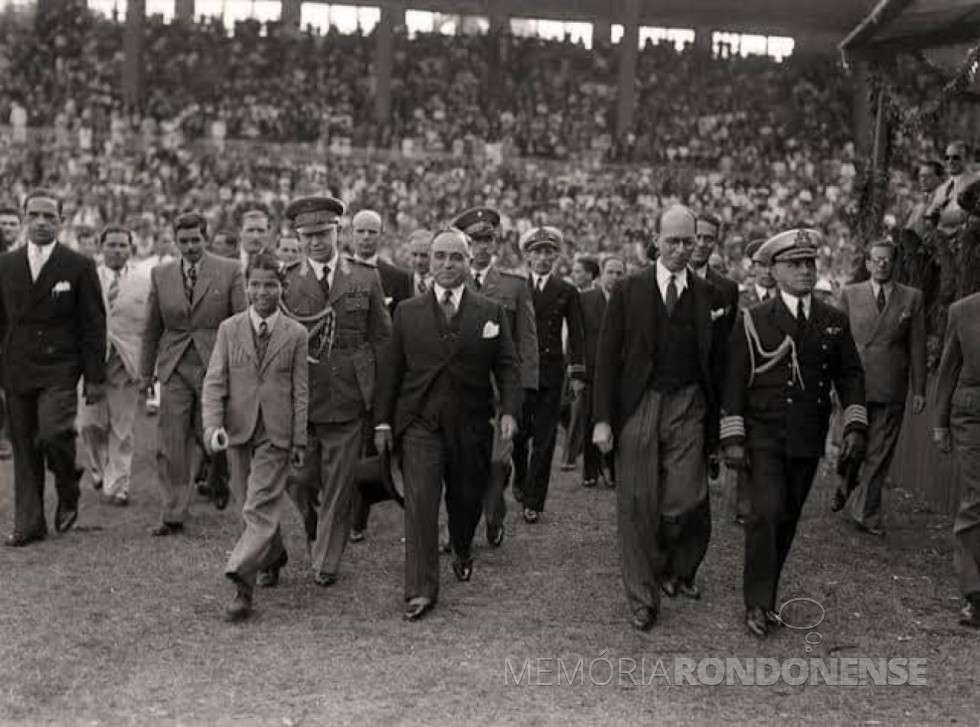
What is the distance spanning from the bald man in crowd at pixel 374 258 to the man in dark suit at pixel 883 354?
3006mm

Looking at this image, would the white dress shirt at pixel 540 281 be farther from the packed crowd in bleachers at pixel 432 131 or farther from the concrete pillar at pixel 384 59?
the concrete pillar at pixel 384 59

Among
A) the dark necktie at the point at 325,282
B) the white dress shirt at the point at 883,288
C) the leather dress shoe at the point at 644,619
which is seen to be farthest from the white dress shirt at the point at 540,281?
the leather dress shoe at the point at 644,619

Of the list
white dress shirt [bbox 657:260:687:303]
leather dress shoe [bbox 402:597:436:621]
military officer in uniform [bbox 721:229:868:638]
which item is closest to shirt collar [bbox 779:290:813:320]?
military officer in uniform [bbox 721:229:868:638]

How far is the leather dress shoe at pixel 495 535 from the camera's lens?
8.12 m

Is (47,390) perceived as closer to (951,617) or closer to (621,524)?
(621,524)

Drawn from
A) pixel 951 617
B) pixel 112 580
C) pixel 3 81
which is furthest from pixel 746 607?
pixel 3 81

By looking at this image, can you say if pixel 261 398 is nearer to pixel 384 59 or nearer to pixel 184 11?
pixel 384 59

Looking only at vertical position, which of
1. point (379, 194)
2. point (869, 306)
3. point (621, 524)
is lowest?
point (621, 524)

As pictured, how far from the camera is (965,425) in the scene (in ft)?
22.7

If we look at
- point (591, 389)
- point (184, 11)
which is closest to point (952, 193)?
point (591, 389)

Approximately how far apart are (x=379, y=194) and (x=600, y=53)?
382 inches

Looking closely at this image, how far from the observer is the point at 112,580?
7.08 meters

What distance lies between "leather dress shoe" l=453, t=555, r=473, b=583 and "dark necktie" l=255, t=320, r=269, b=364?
1.53 metres

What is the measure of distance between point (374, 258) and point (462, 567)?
3.07 metres
